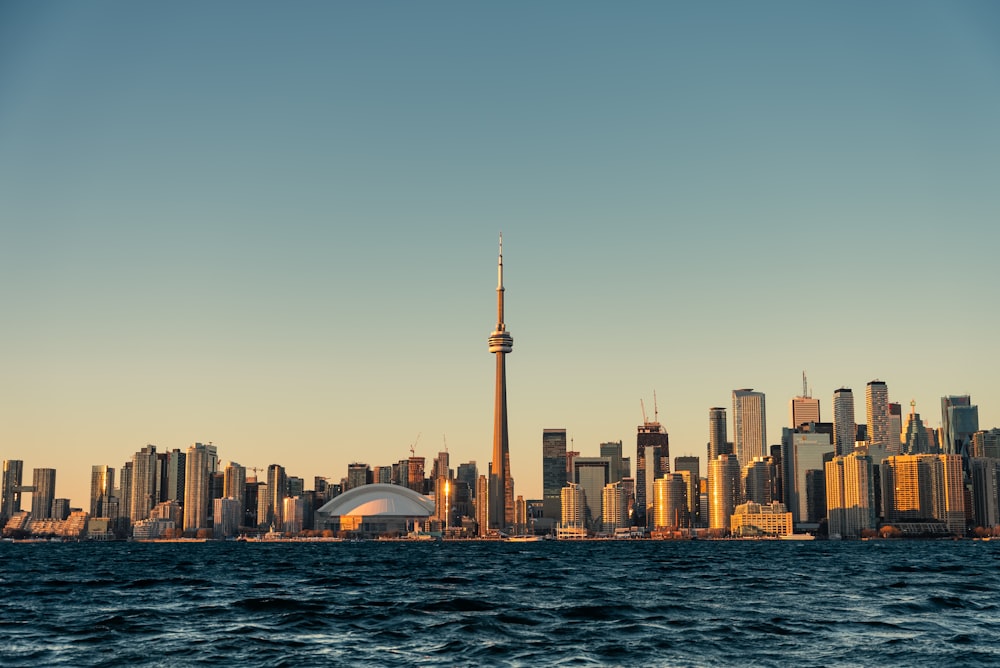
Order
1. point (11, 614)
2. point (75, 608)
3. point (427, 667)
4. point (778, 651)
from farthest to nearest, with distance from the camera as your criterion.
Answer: point (75, 608)
point (11, 614)
point (778, 651)
point (427, 667)

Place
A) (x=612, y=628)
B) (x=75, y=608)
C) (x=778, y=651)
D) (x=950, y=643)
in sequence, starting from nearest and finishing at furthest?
(x=778, y=651) → (x=950, y=643) → (x=612, y=628) → (x=75, y=608)

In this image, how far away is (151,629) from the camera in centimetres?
5681

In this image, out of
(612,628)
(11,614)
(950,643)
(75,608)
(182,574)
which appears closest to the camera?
(950,643)

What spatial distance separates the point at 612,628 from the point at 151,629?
25548 mm

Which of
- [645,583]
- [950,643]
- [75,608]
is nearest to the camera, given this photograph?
[950,643]

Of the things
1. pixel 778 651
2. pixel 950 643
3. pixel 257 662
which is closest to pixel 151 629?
pixel 257 662

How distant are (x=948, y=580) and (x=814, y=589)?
22248 mm

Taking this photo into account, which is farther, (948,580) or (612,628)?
(948,580)

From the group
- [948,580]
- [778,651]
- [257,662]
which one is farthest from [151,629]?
[948,580]

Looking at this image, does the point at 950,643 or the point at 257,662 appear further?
the point at 950,643

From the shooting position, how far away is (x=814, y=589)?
89938 millimetres

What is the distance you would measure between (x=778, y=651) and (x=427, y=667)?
16.5m

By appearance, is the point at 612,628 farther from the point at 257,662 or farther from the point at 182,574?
the point at 182,574

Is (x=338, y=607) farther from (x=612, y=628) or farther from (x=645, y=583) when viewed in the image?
(x=645, y=583)
